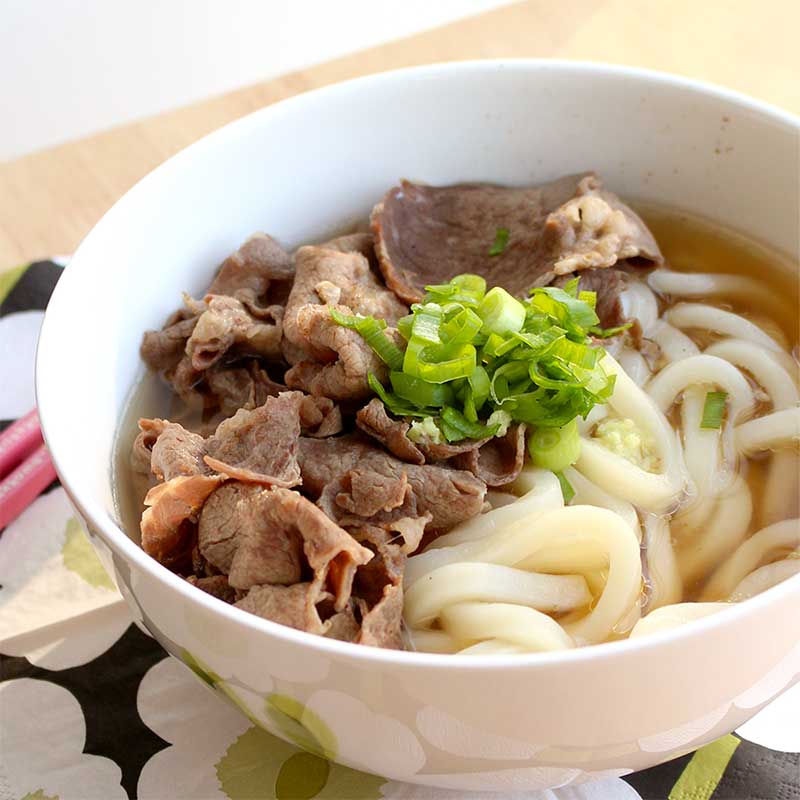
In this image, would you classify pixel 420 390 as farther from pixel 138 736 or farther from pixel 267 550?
pixel 138 736

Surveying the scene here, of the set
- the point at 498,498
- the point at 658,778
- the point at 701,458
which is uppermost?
the point at 498,498

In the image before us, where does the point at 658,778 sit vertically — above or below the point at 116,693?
below

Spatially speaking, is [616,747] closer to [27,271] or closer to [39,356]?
[39,356]

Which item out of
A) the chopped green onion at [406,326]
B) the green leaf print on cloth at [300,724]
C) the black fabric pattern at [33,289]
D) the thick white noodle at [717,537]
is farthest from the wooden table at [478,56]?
the green leaf print on cloth at [300,724]

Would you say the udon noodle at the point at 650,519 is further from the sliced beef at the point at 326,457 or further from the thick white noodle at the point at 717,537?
the sliced beef at the point at 326,457

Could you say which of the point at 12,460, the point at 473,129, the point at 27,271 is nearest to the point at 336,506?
the point at 12,460

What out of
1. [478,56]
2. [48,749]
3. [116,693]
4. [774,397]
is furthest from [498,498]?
[478,56]

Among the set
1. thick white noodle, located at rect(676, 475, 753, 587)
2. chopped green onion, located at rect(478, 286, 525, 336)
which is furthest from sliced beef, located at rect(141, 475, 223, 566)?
thick white noodle, located at rect(676, 475, 753, 587)
